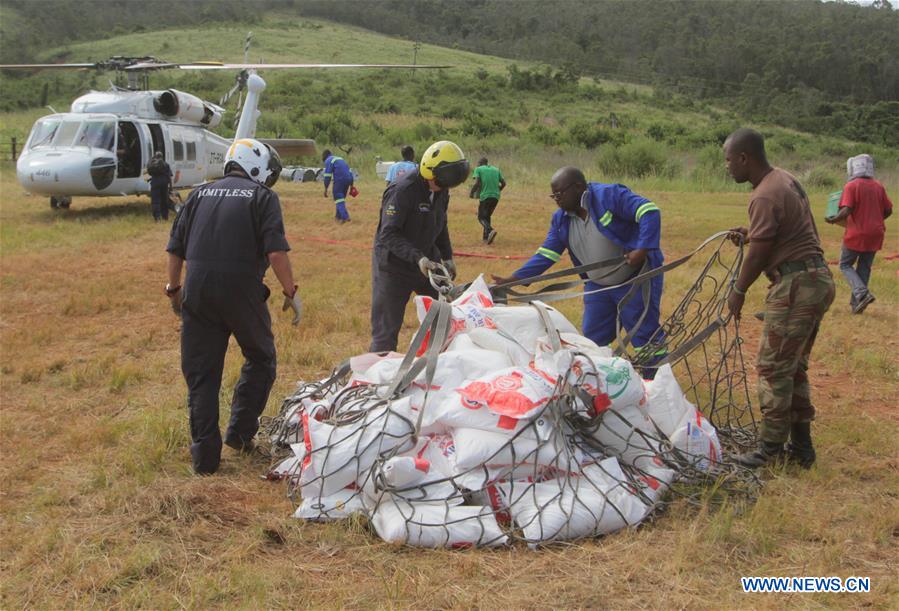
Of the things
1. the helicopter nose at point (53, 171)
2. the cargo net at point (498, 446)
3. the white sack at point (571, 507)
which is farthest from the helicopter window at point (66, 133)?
the white sack at point (571, 507)

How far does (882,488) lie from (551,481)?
187 centimetres

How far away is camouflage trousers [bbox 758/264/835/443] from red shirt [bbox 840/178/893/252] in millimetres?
4419

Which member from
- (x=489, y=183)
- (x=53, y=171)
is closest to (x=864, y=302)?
(x=489, y=183)

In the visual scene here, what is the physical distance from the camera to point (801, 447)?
4.20m

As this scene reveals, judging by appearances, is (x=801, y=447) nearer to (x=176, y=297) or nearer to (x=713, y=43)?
(x=176, y=297)

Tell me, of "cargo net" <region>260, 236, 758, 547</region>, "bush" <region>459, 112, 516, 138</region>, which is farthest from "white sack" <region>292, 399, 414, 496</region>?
"bush" <region>459, 112, 516, 138</region>

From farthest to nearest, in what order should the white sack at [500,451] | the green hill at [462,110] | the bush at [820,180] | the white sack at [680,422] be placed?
1. the green hill at [462,110]
2. the bush at [820,180]
3. the white sack at [680,422]
4. the white sack at [500,451]

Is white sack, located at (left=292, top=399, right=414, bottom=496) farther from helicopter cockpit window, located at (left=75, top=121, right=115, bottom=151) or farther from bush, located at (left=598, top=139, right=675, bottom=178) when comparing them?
bush, located at (left=598, top=139, right=675, bottom=178)

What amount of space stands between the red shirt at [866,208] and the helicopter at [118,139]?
8.99m

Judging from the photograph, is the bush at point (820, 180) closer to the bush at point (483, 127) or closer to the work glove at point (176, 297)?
the bush at point (483, 127)

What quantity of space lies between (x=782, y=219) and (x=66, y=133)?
15310 millimetres

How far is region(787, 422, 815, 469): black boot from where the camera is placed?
13.7ft

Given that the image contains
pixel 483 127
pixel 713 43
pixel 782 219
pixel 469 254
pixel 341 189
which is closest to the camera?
pixel 782 219

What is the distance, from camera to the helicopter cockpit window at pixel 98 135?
15406 mm
